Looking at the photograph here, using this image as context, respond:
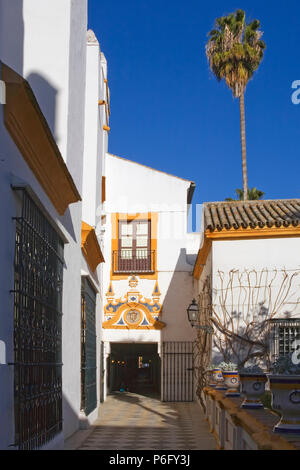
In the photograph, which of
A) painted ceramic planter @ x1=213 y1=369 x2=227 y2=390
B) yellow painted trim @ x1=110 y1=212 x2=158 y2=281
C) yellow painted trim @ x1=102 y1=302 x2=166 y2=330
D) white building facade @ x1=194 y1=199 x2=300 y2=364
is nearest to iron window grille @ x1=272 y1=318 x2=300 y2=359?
white building facade @ x1=194 y1=199 x2=300 y2=364

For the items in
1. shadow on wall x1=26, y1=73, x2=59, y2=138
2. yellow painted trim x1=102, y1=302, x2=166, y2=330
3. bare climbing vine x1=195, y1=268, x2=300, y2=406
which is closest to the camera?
shadow on wall x1=26, y1=73, x2=59, y2=138

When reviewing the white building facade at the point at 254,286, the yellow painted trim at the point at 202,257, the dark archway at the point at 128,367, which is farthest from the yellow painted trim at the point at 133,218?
the white building facade at the point at 254,286

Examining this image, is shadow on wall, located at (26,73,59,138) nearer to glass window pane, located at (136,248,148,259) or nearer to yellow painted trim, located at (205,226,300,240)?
yellow painted trim, located at (205,226,300,240)

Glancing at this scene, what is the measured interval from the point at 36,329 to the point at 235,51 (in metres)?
20.0

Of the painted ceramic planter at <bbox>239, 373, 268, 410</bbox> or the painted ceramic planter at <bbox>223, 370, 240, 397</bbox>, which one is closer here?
the painted ceramic planter at <bbox>239, 373, 268, 410</bbox>

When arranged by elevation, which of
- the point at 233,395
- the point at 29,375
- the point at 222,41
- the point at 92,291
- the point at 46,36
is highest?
the point at 222,41

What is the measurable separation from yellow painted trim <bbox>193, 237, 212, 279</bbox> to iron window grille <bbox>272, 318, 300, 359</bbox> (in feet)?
7.95

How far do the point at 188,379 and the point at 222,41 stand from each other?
13.5 meters

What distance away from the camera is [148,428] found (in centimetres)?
1165

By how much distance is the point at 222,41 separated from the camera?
79.7 feet

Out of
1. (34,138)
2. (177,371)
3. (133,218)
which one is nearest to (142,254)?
(133,218)

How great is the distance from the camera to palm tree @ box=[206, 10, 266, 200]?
24125 millimetres
